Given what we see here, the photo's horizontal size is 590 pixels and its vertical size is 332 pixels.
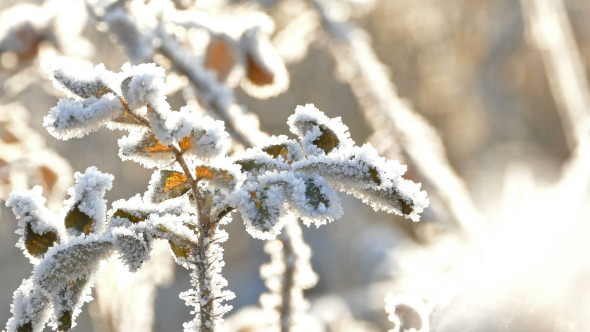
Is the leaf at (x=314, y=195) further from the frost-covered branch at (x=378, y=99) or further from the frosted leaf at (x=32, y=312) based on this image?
the frost-covered branch at (x=378, y=99)

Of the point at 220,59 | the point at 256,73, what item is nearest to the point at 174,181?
the point at 256,73

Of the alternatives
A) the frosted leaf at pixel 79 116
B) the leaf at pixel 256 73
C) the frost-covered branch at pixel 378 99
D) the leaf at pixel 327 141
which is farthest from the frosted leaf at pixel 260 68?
the frosted leaf at pixel 79 116

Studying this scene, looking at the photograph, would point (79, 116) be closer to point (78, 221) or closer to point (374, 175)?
point (78, 221)

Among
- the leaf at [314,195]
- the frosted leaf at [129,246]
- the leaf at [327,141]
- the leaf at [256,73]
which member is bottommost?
the frosted leaf at [129,246]

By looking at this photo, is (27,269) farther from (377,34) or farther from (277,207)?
(277,207)

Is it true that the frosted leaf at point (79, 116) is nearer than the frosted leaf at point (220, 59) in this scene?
Yes

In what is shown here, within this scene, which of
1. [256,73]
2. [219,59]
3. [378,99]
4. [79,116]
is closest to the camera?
[79,116]

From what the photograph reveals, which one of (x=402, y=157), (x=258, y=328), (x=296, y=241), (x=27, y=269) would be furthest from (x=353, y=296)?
(x=27, y=269)

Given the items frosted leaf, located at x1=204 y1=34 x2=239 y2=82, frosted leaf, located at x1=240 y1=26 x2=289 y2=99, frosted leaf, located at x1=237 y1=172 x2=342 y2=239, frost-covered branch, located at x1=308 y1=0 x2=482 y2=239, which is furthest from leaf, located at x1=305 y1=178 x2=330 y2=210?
frost-covered branch, located at x1=308 y1=0 x2=482 y2=239

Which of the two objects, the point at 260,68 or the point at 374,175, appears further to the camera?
the point at 260,68
